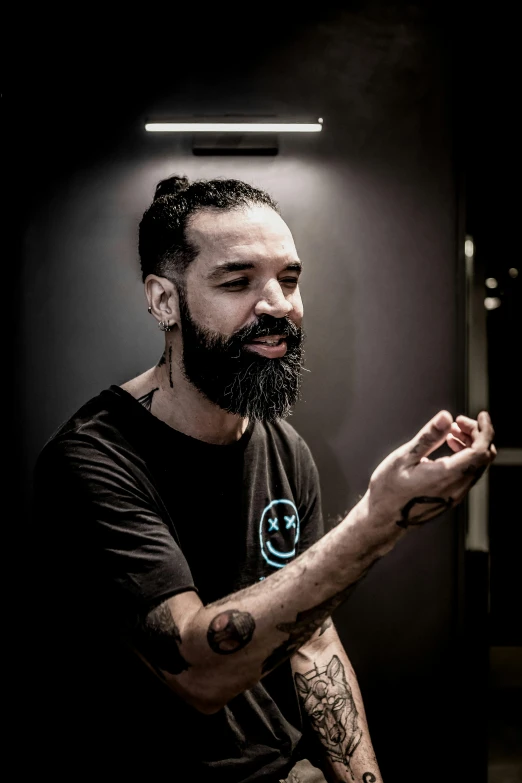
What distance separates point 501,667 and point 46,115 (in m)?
2.09

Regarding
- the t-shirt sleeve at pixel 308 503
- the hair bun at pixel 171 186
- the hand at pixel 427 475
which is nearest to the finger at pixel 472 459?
the hand at pixel 427 475

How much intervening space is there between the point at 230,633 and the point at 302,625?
0.36ft

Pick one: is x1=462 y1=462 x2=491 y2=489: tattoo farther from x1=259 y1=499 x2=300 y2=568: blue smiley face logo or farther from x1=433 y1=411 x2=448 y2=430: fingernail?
x1=259 y1=499 x2=300 y2=568: blue smiley face logo

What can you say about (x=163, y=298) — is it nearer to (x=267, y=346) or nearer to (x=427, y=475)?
(x=267, y=346)

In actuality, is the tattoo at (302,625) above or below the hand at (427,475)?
below

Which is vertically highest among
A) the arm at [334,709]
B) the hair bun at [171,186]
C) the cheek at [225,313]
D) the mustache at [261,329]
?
the hair bun at [171,186]

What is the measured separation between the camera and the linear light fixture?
1456 millimetres

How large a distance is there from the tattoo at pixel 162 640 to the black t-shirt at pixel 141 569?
0.02 meters

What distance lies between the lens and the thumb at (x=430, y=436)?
0.75 meters

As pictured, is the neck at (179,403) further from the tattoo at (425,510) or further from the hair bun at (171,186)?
the tattoo at (425,510)

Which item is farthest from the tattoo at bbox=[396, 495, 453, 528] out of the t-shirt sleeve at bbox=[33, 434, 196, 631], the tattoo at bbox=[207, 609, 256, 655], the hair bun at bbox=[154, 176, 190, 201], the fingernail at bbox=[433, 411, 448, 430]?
the hair bun at bbox=[154, 176, 190, 201]

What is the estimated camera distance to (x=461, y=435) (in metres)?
0.89

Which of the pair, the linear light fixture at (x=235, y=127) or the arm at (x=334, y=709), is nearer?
the arm at (x=334, y=709)

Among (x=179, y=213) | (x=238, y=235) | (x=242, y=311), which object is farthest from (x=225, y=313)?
(x=179, y=213)
